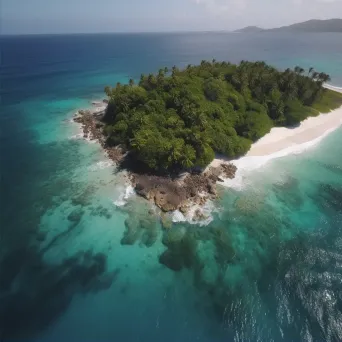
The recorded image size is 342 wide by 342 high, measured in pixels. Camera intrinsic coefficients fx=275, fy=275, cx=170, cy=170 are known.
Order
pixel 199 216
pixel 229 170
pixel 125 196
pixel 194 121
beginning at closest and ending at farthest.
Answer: pixel 199 216 < pixel 125 196 < pixel 229 170 < pixel 194 121

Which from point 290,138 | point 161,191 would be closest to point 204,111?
point 290,138

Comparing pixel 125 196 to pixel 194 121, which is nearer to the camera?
pixel 125 196

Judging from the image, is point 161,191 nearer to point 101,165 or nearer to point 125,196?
point 125,196

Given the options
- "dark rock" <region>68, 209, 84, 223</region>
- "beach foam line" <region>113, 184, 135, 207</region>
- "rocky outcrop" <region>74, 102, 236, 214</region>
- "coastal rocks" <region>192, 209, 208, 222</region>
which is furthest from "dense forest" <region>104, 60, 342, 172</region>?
"dark rock" <region>68, 209, 84, 223</region>

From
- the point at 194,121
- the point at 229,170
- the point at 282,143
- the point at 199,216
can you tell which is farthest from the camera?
the point at 282,143

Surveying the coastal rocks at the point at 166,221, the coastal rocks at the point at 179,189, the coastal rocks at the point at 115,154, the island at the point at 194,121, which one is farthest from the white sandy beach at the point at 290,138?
the coastal rocks at the point at 115,154

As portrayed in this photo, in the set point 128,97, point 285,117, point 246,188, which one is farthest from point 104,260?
point 285,117

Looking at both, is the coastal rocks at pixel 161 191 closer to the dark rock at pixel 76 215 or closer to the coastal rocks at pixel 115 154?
the coastal rocks at pixel 115 154
